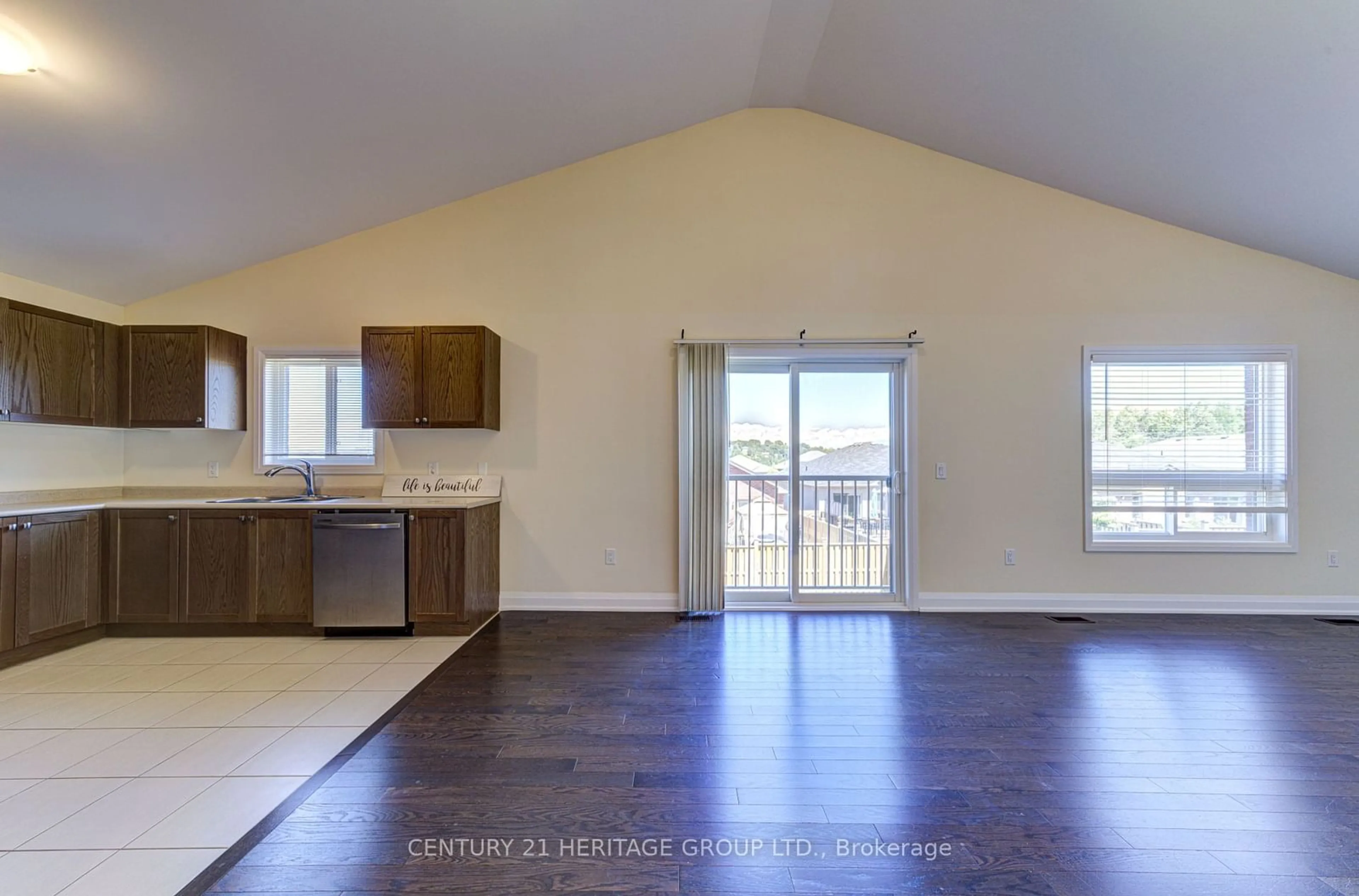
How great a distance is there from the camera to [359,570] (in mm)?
3850

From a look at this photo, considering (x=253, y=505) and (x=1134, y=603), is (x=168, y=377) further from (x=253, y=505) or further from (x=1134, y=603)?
(x=1134, y=603)

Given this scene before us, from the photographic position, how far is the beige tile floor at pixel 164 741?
1.76 meters

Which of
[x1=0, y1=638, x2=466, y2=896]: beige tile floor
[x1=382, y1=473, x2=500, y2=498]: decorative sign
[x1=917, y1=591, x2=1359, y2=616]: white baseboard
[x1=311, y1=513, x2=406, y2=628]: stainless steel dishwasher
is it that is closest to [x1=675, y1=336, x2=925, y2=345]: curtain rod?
[x1=382, y1=473, x2=500, y2=498]: decorative sign

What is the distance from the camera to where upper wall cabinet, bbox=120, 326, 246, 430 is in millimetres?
4121

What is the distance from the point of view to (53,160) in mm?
3002

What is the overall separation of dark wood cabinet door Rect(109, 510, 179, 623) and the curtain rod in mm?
3799


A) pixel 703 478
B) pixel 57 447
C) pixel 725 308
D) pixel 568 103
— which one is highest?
pixel 568 103

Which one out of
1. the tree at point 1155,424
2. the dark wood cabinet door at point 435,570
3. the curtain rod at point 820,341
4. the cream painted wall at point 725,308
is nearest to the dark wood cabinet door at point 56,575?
the cream painted wall at point 725,308

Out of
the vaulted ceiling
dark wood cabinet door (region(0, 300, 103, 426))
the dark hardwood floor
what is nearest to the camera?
the dark hardwood floor

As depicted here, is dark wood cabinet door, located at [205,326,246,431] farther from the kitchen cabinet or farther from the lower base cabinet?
the kitchen cabinet

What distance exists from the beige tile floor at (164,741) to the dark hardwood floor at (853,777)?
23 centimetres

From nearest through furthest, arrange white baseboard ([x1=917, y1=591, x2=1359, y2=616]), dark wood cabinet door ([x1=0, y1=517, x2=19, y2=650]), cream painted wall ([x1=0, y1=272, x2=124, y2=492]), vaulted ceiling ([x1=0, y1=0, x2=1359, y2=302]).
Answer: vaulted ceiling ([x1=0, y1=0, x2=1359, y2=302]) < dark wood cabinet door ([x1=0, y1=517, x2=19, y2=650]) < cream painted wall ([x1=0, y1=272, x2=124, y2=492]) < white baseboard ([x1=917, y1=591, x2=1359, y2=616])

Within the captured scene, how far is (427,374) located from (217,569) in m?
1.88

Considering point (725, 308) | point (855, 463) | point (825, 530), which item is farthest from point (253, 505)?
point (855, 463)
